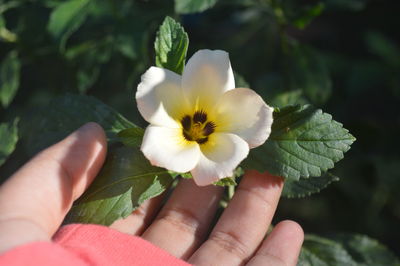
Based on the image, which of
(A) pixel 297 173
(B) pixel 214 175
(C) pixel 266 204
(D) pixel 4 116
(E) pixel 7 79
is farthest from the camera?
(D) pixel 4 116

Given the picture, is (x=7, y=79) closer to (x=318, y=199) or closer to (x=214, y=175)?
(x=214, y=175)

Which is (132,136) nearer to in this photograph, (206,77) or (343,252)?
(206,77)

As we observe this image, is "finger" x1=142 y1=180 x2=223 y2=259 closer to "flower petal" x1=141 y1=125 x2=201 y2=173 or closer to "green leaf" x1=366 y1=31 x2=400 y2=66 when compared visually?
"flower petal" x1=141 y1=125 x2=201 y2=173

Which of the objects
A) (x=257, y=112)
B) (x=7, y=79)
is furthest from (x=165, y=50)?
(x=7, y=79)

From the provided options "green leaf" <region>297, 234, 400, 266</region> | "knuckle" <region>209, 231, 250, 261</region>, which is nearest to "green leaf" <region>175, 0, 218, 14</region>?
"knuckle" <region>209, 231, 250, 261</region>

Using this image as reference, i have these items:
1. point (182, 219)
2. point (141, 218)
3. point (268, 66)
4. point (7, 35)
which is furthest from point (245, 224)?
point (7, 35)

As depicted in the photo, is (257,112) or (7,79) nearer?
(257,112)
